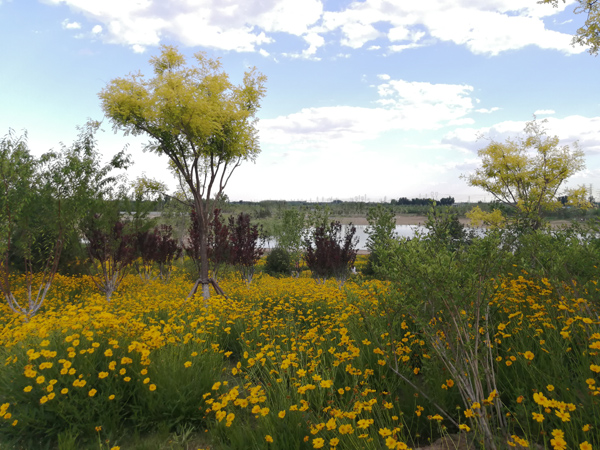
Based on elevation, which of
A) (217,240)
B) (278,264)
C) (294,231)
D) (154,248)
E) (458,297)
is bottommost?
(278,264)

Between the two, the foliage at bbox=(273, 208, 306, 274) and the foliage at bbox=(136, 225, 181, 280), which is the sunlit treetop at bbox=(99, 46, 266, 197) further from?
the foliage at bbox=(273, 208, 306, 274)

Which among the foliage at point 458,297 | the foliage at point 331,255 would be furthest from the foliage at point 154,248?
the foliage at point 458,297

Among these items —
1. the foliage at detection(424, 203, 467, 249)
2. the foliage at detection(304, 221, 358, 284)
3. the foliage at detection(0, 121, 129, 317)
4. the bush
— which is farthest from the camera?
the bush

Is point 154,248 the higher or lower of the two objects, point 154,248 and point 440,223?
the lower

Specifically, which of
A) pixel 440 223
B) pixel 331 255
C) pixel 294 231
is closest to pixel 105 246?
pixel 331 255

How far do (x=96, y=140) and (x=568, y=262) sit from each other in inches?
441

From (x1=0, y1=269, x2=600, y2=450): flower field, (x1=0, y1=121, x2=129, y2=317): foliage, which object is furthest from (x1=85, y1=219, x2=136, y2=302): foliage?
(x1=0, y1=269, x2=600, y2=450): flower field

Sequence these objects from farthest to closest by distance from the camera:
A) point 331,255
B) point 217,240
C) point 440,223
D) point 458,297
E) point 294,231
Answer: point 294,231
point 331,255
point 217,240
point 440,223
point 458,297

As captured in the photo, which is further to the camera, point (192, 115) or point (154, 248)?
point (154, 248)

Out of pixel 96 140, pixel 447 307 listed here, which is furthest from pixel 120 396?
pixel 96 140

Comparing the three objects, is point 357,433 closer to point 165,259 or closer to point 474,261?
point 474,261

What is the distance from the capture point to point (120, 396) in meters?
3.62

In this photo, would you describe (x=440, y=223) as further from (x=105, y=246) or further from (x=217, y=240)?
(x=105, y=246)

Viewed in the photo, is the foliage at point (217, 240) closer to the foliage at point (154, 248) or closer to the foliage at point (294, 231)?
the foliage at point (154, 248)
